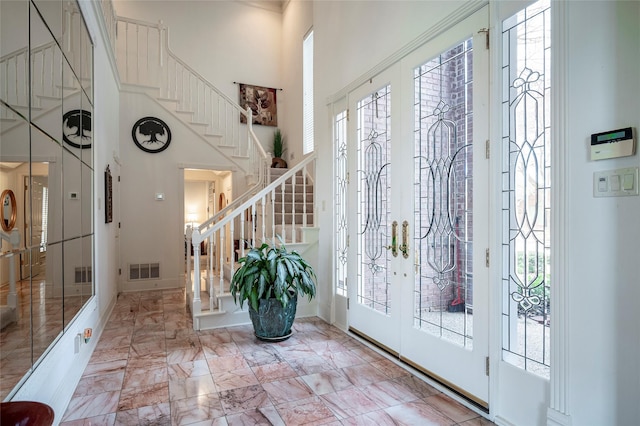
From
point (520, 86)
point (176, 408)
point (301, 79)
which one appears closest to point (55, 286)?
point (176, 408)

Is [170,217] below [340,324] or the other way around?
the other way around

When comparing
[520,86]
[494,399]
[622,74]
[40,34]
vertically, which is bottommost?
[494,399]

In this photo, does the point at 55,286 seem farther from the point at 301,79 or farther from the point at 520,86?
the point at 301,79

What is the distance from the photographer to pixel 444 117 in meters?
2.46

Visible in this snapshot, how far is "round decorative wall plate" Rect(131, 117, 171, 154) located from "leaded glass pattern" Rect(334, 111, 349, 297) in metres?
3.42

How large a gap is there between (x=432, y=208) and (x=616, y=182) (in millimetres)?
1175

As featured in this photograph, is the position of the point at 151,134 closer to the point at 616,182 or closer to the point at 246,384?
the point at 246,384

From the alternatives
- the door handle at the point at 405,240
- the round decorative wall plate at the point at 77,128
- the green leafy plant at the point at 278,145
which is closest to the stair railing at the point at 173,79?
the green leafy plant at the point at 278,145

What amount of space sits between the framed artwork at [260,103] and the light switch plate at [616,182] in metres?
6.37

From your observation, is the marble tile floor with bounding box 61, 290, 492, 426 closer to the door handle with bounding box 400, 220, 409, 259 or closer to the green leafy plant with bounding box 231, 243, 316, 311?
the green leafy plant with bounding box 231, 243, 316, 311

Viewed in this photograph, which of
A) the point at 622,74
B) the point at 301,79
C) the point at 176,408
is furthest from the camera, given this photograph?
the point at 301,79

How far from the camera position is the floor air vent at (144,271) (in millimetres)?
5738

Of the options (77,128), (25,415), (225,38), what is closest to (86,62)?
(77,128)

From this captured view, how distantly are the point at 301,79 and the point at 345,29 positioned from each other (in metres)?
2.99
